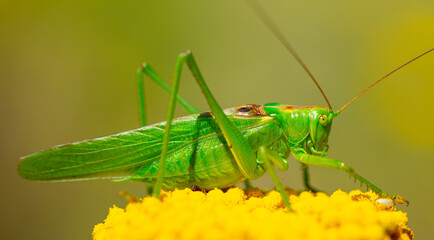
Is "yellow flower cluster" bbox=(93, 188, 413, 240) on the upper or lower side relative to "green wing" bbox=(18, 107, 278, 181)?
lower

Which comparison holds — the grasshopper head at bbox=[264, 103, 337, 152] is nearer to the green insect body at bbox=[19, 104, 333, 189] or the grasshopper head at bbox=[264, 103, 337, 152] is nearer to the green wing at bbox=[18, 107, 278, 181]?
the green insect body at bbox=[19, 104, 333, 189]

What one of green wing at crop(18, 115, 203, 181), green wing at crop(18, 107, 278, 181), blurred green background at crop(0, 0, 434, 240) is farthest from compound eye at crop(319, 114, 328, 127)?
blurred green background at crop(0, 0, 434, 240)

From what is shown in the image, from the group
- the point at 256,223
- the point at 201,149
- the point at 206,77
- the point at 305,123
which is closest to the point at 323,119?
the point at 305,123

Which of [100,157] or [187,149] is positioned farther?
[187,149]

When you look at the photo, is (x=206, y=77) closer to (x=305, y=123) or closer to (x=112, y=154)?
(x=305, y=123)

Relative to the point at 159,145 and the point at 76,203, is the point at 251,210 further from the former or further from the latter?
the point at 76,203

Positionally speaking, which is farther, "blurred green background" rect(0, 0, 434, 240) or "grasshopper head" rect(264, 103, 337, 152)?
"blurred green background" rect(0, 0, 434, 240)
